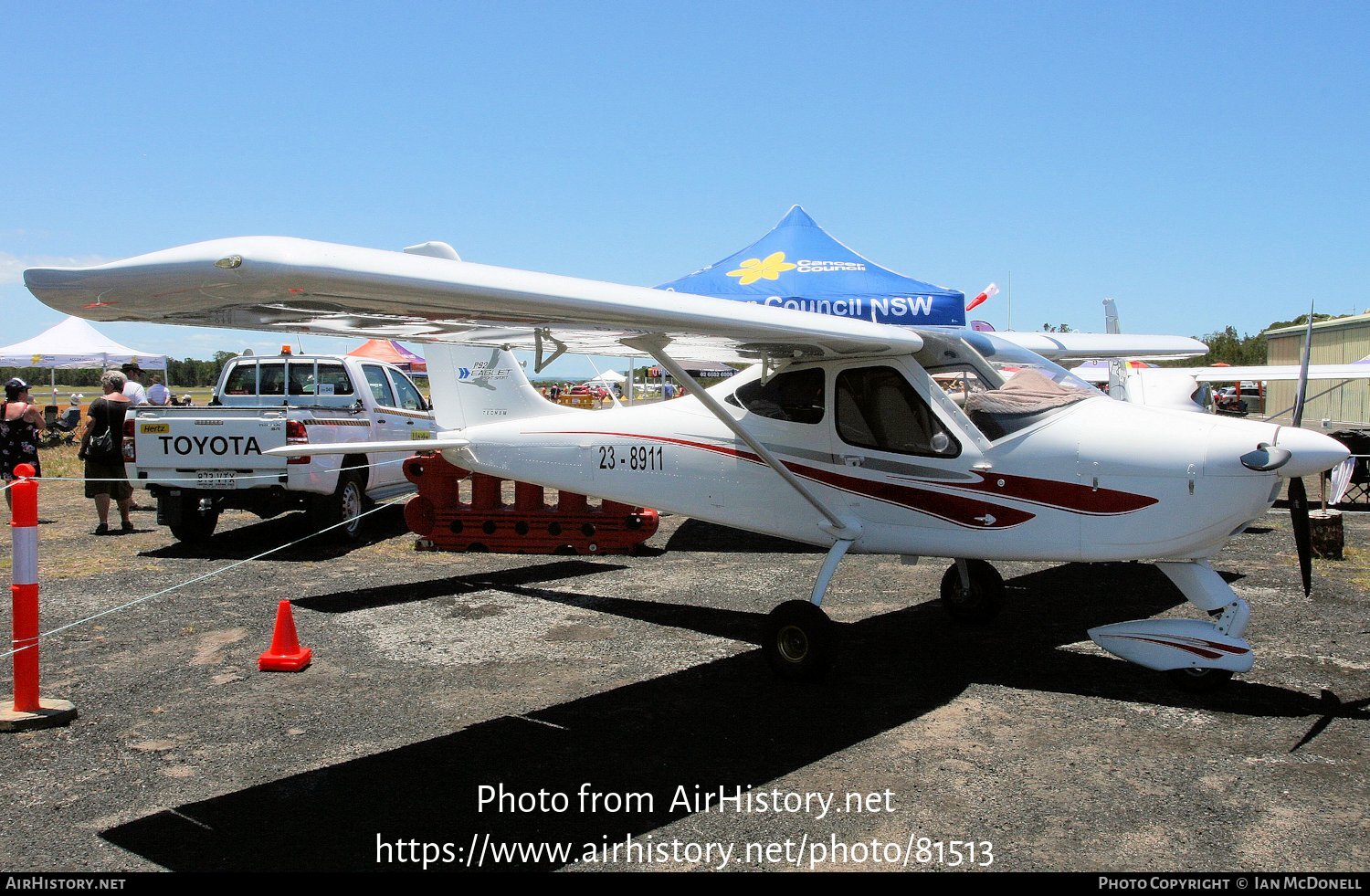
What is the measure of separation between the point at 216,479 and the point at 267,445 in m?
0.66

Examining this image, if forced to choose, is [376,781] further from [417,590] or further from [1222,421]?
[1222,421]

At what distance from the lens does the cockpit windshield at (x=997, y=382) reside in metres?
5.62

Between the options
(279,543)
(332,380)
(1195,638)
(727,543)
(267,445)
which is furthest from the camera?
(332,380)

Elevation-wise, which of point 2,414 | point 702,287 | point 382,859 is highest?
point 702,287

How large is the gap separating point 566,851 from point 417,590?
483cm

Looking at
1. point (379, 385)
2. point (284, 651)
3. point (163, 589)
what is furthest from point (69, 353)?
point (284, 651)

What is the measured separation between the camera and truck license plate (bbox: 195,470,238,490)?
9.41 m

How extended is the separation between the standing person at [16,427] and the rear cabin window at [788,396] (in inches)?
388

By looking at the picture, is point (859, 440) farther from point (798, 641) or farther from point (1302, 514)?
point (1302, 514)

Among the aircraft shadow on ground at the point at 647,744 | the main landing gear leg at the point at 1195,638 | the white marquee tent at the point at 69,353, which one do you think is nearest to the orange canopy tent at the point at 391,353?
the white marquee tent at the point at 69,353

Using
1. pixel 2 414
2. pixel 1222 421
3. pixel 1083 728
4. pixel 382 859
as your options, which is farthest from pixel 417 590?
pixel 2 414

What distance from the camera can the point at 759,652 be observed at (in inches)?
246

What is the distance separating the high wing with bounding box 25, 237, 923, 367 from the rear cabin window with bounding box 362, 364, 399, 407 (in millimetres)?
6309

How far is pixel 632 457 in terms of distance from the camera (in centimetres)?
702
